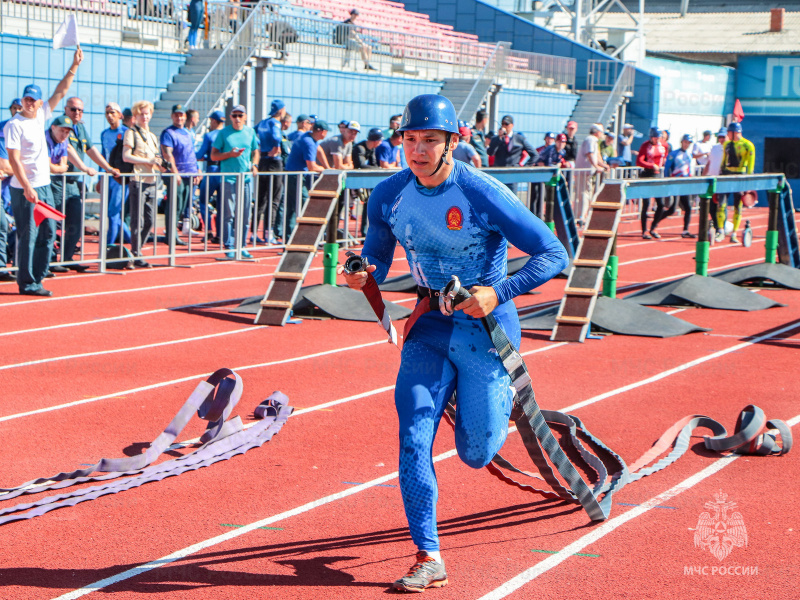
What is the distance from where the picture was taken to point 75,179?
13.5 meters

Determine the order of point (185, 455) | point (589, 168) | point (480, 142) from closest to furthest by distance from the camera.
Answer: point (185, 455) < point (480, 142) < point (589, 168)

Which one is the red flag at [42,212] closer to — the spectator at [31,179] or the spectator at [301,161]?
the spectator at [31,179]

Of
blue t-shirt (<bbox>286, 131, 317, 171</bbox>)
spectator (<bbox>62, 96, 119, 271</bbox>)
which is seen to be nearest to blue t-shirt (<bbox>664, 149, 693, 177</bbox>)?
A: blue t-shirt (<bbox>286, 131, 317, 171</bbox>)

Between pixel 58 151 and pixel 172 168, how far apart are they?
250 cm

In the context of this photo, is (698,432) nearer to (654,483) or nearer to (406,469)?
(654,483)

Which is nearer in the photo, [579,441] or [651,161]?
[579,441]

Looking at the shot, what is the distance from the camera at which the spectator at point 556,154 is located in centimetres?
2158

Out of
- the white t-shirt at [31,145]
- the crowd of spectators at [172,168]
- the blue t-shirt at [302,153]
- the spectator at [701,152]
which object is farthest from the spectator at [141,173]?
the spectator at [701,152]

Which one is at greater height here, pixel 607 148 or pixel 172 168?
pixel 607 148

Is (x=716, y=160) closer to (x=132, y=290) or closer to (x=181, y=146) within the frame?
(x=181, y=146)

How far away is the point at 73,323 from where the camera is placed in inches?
423

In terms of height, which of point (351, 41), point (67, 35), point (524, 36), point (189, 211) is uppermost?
point (524, 36)

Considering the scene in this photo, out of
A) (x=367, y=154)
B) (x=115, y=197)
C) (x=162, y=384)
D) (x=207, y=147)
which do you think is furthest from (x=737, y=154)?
(x=162, y=384)

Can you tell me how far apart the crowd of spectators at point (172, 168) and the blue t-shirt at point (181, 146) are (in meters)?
0.01
